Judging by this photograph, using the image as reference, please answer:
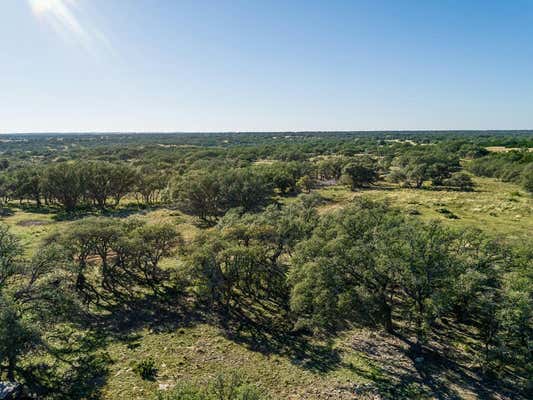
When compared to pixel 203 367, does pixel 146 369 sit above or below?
above

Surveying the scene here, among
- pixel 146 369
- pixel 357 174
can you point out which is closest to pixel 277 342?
pixel 146 369

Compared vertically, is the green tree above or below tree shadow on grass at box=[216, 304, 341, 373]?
above

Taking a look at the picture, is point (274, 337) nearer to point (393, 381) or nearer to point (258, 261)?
point (258, 261)

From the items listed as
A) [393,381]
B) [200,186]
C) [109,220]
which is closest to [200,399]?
[393,381]

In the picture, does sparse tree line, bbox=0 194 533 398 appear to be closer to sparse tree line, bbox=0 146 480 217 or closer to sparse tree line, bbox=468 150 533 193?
sparse tree line, bbox=0 146 480 217

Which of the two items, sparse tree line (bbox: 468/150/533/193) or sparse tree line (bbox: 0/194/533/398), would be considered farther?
sparse tree line (bbox: 468/150/533/193)

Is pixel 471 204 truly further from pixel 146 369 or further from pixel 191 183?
pixel 146 369

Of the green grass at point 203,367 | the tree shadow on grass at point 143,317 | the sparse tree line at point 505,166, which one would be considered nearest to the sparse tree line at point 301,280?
the tree shadow on grass at point 143,317

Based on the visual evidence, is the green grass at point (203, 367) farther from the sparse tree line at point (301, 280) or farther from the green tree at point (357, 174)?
the green tree at point (357, 174)

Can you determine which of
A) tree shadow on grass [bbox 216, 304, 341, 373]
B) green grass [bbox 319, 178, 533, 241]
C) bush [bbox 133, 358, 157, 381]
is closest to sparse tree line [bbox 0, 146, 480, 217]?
green grass [bbox 319, 178, 533, 241]
